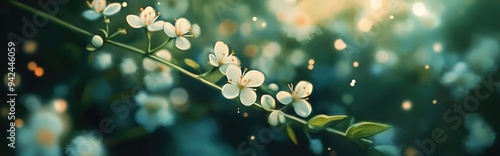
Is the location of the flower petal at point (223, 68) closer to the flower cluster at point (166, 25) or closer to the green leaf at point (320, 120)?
the flower cluster at point (166, 25)

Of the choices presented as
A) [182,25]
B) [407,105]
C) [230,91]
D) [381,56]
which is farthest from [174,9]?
[407,105]

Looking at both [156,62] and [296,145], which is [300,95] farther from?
[156,62]

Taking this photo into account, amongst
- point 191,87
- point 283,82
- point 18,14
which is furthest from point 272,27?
point 18,14

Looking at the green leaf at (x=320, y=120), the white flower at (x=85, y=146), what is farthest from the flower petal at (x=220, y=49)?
the white flower at (x=85, y=146)

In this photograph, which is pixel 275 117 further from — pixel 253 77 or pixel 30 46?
pixel 30 46

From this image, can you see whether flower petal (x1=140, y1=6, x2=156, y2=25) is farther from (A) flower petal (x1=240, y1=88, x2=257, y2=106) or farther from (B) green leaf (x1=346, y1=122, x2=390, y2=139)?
(B) green leaf (x1=346, y1=122, x2=390, y2=139)
